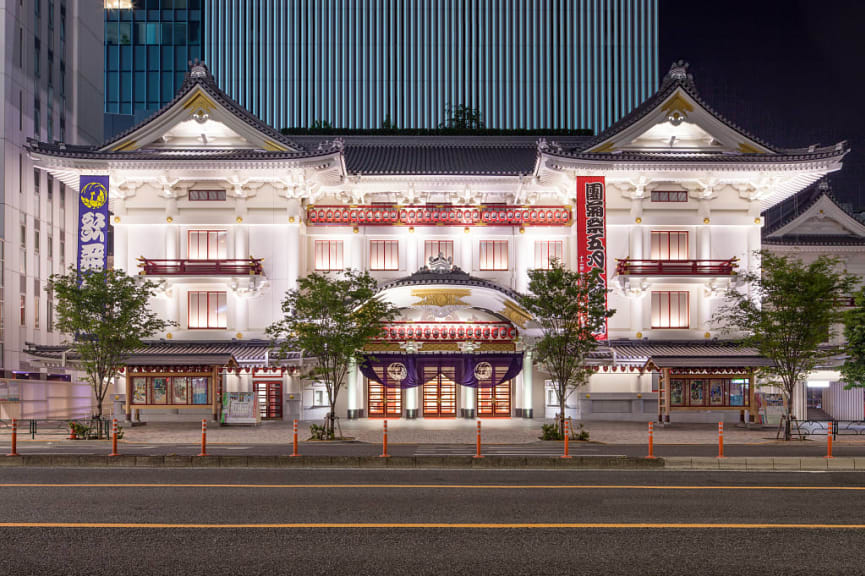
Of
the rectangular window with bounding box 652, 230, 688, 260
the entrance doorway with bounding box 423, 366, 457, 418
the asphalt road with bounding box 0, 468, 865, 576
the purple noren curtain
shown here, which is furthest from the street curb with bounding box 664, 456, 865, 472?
the entrance doorway with bounding box 423, 366, 457, 418

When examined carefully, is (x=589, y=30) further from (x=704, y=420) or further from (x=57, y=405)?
(x=57, y=405)

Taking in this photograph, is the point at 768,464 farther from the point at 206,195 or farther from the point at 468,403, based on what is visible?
the point at 206,195

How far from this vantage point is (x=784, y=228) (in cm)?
4156

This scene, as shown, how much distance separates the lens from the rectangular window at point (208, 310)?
37625 millimetres

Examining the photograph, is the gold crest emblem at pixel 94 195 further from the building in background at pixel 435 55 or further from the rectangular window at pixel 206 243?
the building in background at pixel 435 55

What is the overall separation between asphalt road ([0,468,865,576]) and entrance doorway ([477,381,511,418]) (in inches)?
887

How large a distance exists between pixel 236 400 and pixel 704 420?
68.4 feet

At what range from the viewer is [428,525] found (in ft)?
35.0

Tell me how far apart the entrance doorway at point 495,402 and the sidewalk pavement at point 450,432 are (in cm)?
138

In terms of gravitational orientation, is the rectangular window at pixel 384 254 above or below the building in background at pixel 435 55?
below

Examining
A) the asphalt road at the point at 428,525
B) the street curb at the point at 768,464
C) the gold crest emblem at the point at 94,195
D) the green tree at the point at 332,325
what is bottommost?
the street curb at the point at 768,464

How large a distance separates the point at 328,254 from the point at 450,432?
13.2 metres

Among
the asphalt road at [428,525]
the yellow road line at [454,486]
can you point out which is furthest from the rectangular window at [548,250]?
the yellow road line at [454,486]

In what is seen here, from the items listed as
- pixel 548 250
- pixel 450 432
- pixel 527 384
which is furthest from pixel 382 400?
pixel 548 250
